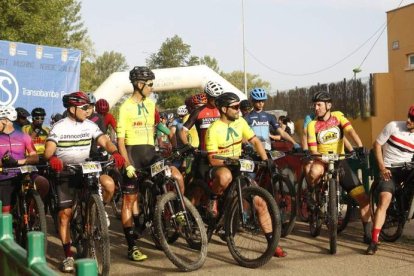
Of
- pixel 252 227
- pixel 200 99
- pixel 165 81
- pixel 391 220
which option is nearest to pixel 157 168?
pixel 252 227

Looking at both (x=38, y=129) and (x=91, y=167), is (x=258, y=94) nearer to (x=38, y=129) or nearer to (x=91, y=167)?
(x=91, y=167)

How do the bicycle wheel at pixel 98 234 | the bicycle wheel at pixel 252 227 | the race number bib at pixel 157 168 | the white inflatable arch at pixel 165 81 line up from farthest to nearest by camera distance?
the white inflatable arch at pixel 165 81, the race number bib at pixel 157 168, the bicycle wheel at pixel 252 227, the bicycle wheel at pixel 98 234

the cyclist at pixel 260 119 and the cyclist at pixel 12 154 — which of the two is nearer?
the cyclist at pixel 12 154

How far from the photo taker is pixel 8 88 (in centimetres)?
1609

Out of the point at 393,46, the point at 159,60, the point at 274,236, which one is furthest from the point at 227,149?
the point at 159,60

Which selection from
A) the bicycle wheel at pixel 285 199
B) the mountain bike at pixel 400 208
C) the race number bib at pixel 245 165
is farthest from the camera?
the bicycle wheel at pixel 285 199

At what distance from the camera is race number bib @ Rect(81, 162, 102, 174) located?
605cm

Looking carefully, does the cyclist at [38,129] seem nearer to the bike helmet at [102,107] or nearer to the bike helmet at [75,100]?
the bike helmet at [102,107]

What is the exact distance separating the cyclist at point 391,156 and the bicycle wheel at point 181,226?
210cm

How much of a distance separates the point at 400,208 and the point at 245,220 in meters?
2.17

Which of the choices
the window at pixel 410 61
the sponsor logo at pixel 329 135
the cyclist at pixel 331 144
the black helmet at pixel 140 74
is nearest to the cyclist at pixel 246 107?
the cyclist at pixel 331 144

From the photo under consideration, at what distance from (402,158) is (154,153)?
292 cm

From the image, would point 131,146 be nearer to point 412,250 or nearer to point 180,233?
point 180,233

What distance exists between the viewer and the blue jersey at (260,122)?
30.1ft
